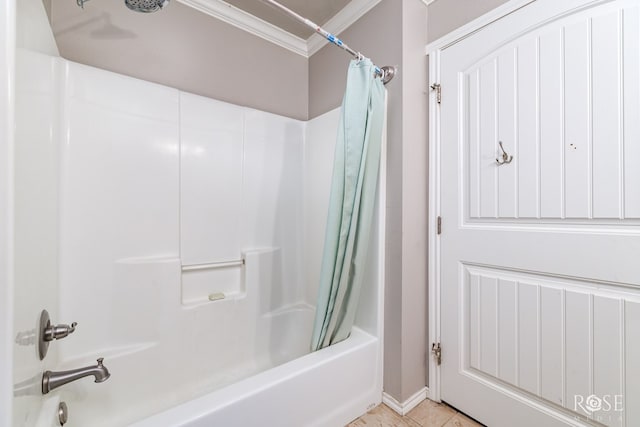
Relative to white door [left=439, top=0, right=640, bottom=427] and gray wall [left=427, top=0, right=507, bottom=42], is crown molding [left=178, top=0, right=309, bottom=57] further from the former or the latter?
white door [left=439, top=0, right=640, bottom=427]

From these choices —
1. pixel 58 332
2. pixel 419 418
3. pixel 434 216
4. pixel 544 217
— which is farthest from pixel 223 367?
pixel 544 217

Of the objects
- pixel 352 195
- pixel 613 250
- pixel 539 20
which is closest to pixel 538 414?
pixel 613 250

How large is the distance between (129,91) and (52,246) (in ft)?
2.58

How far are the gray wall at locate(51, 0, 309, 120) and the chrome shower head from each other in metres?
0.39

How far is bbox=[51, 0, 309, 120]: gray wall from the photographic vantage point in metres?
1.25

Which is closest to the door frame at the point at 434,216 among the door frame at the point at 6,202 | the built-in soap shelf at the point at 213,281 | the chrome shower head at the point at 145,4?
the built-in soap shelf at the point at 213,281

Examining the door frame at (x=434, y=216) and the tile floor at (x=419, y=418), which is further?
the door frame at (x=434, y=216)

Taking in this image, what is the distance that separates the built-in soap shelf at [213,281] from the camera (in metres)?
1.46

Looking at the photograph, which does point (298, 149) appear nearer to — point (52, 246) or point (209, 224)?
point (209, 224)

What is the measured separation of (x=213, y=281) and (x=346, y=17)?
1.79 metres

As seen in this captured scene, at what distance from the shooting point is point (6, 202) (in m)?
0.51

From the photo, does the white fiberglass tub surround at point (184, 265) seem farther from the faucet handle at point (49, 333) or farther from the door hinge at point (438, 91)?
the door hinge at point (438, 91)

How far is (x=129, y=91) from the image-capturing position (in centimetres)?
129

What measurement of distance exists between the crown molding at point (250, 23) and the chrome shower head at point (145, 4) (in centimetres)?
59
